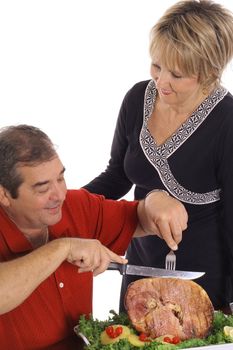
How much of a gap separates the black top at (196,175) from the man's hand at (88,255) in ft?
1.89

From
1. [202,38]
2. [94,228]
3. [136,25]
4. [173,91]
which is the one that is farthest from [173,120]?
[136,25]

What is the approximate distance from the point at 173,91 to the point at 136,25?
5.68 ft

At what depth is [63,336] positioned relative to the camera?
183 centimetres

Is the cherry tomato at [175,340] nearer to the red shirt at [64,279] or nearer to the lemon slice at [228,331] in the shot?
the lemon slice at [228,331]

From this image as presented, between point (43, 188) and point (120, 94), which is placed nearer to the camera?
point (43, 188)

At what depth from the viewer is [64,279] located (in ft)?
6.19

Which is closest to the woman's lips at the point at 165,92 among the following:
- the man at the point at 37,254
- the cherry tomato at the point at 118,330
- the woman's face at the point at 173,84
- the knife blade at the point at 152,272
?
the woman's face at the point at 173,84

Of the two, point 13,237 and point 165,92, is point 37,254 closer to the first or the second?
point 13,237

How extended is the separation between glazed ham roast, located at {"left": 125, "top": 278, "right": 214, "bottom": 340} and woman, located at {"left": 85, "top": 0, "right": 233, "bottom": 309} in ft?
1.02

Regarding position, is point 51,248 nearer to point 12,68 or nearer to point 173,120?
point 173,120

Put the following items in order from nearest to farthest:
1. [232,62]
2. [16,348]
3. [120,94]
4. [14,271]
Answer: [14,271] < [16,348] < [232,62] < [120,94]

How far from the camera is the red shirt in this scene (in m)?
1.79

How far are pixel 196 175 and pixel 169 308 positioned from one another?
1.95 ft

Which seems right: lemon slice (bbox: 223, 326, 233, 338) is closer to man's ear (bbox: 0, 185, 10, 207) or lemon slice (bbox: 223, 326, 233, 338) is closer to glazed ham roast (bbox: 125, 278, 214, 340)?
glazed ham roast (bbox: 125, 278, 214, 340)
